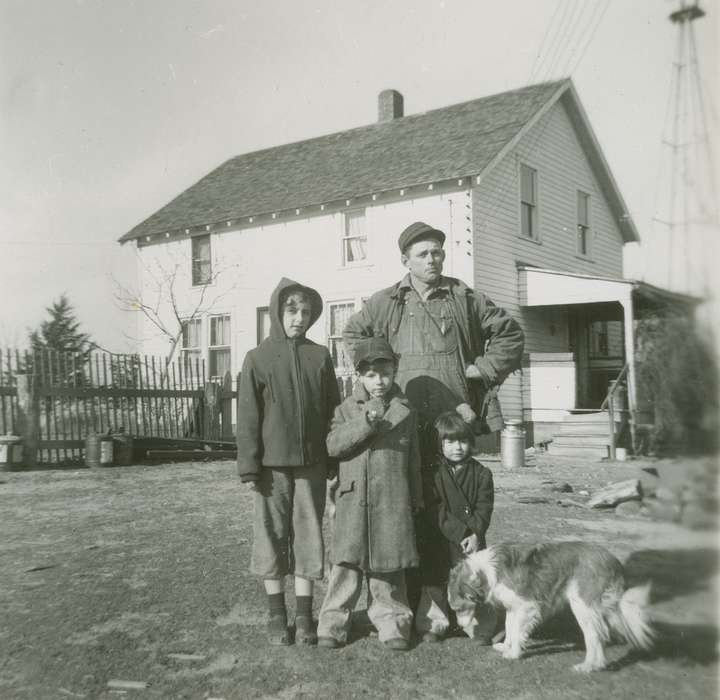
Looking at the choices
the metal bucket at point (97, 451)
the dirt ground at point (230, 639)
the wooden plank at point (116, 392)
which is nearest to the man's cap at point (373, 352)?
the dirt ground at point (230, 639)

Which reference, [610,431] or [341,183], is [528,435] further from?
[341,183]

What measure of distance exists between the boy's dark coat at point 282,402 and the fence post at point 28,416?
8.64 meters

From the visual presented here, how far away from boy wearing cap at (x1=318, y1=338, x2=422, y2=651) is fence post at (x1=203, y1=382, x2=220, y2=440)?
10.7 m

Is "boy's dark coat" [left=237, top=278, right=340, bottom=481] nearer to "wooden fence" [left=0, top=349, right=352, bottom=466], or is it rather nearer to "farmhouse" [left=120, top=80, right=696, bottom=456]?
"wooden fence" [left=0, top=349, right=352, bottom=466]

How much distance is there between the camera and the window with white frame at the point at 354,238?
16609mm

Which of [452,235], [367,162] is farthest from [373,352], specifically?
[367,162]

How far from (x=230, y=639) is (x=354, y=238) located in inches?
529

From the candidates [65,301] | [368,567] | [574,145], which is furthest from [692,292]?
[65,301]

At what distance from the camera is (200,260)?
19.3 m

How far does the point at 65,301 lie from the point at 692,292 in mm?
40671

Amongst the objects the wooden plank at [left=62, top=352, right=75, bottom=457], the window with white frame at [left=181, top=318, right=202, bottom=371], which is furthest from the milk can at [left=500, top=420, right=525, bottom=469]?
the window with white frame at [left=181, top=318, right=202, bottom=371]

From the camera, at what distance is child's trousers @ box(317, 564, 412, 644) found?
3.75 m

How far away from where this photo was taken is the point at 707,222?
2670mm

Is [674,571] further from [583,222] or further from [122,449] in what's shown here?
[583,222]
